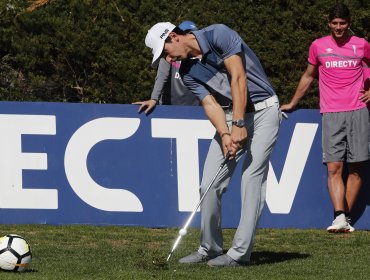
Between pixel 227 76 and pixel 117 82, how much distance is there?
15.6 feet

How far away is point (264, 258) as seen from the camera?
928cm

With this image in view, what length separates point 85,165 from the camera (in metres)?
→ 11.1

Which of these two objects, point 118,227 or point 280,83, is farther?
point 280,83

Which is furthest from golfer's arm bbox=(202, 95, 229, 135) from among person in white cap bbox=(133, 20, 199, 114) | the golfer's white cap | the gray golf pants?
person in white cap bbox=(133, 20, 199, 114)

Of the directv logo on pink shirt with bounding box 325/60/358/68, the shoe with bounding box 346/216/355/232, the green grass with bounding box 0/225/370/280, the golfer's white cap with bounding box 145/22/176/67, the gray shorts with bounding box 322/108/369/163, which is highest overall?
the golfer's white cap with bounding box 145/22/176/67

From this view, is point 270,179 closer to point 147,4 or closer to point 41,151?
point 41,151

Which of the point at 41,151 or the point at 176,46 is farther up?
the point at 176,46

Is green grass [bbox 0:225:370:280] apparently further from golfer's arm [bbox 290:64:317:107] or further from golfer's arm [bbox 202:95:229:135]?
golfer's arm [bbox 290:64:317:107]

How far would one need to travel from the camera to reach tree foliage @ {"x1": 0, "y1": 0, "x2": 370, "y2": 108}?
13.1 metres

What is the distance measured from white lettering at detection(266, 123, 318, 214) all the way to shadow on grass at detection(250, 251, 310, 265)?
148 centimetres

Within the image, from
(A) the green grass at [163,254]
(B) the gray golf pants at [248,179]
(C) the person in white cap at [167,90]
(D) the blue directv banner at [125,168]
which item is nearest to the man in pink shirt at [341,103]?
(D) the blue directv banner at [125,168]

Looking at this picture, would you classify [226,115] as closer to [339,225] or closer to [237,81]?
[237,81]

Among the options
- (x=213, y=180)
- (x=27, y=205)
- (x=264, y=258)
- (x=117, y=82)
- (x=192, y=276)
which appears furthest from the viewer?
(x=117, y=82)

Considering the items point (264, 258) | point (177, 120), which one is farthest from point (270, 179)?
point (264, 258)
